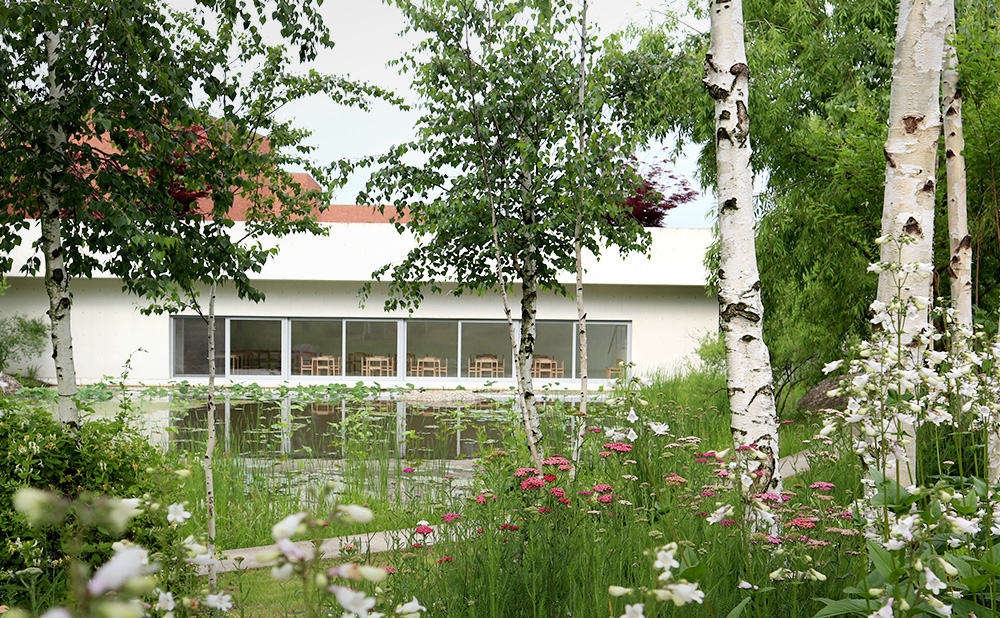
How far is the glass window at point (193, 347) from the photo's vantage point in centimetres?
1655

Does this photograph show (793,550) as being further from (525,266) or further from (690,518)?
(525,266)

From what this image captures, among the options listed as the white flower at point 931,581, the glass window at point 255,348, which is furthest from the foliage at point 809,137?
the glass window at point 255,348

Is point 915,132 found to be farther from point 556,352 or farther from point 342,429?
point 556,352

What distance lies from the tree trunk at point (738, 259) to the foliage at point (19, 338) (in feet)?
52.8

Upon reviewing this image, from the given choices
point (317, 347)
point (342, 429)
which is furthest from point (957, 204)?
point (317, 347)

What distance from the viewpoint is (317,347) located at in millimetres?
17031

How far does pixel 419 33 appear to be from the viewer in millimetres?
6164

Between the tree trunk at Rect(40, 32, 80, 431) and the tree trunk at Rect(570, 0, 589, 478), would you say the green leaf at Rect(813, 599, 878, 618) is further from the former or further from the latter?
the tree trunk at Rect(40, 32, 80, 431)

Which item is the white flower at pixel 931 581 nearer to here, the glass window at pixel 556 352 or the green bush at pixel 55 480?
the green bush at pixel 55 480

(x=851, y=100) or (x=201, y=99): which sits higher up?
(x=851, y=100)

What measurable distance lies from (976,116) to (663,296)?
11479 mm

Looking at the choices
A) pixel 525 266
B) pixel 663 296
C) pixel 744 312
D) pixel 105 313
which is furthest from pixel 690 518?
pixel 105 313

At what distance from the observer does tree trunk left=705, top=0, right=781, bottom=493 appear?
339cm

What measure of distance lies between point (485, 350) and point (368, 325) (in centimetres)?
281
